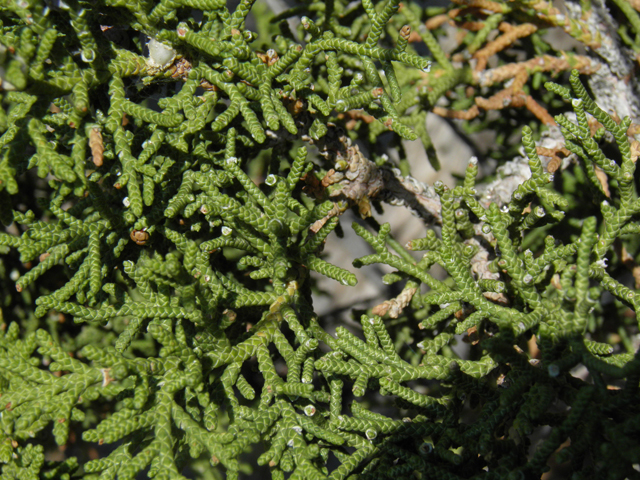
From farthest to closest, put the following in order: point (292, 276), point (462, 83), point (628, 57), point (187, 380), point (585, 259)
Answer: point (462, 83) → point (628, 57) → point (292, 276) → point (187, 380) → point (585, 259)

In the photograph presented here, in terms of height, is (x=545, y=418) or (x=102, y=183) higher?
(x=545, y=418)

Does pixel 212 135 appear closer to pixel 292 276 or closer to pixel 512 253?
pixel 292 276

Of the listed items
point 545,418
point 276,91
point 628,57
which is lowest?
point 545,418

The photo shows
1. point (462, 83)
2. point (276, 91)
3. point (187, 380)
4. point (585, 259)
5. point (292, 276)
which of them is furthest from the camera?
point (462, 83)

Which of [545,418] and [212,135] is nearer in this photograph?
[545,418]

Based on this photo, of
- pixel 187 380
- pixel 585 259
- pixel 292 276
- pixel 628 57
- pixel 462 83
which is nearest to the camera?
pixel 585 259

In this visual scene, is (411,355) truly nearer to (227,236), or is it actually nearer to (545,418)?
(545,418)

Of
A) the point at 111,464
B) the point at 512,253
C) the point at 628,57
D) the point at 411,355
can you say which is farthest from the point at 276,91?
the point at 628,57

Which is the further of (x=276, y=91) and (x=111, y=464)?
(x=276, y=91)

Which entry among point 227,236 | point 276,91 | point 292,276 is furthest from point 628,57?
point 227,236

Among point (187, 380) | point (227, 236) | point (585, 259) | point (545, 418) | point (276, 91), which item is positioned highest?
point (585, 259)
